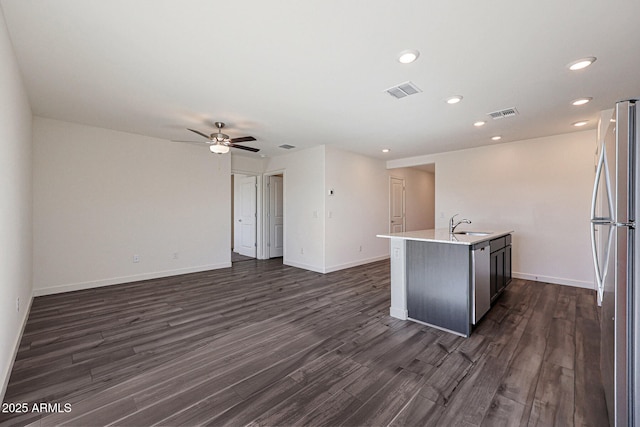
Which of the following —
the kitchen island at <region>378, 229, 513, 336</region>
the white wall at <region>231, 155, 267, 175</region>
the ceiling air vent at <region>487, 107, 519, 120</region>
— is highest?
the ceiling air vent at <region>487, 107, 519, 120</region>

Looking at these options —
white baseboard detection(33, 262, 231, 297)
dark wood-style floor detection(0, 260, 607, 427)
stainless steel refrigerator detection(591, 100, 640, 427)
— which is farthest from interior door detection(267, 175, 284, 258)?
stainless steel refrigerator detection(591, 100, 640, 427)

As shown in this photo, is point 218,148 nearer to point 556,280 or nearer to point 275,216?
point 275,216

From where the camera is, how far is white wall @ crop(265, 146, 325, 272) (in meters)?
5.43

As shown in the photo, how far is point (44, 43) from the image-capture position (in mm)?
2148

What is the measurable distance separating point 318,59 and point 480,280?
110 inches

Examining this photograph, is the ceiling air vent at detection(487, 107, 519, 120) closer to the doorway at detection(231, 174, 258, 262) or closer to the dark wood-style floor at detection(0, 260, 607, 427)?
the dark wood-style floor at detection(0, 260, 607, 427)

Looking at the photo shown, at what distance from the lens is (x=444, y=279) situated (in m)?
2.83

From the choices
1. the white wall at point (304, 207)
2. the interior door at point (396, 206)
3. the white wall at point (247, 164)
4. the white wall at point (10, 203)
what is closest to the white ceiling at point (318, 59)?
the white wall at point (10, 203)

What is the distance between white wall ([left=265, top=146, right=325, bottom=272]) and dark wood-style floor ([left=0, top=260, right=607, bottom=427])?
190 centimetres

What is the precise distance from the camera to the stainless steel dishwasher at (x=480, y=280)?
272 cm

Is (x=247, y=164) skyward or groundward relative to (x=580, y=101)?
groundward

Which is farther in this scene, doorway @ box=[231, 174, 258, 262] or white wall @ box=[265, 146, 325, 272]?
doorway @ box=[231, 174, 258, 262]

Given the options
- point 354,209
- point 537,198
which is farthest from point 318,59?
point 537,198

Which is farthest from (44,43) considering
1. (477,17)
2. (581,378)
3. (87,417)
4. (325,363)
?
(581,378)
